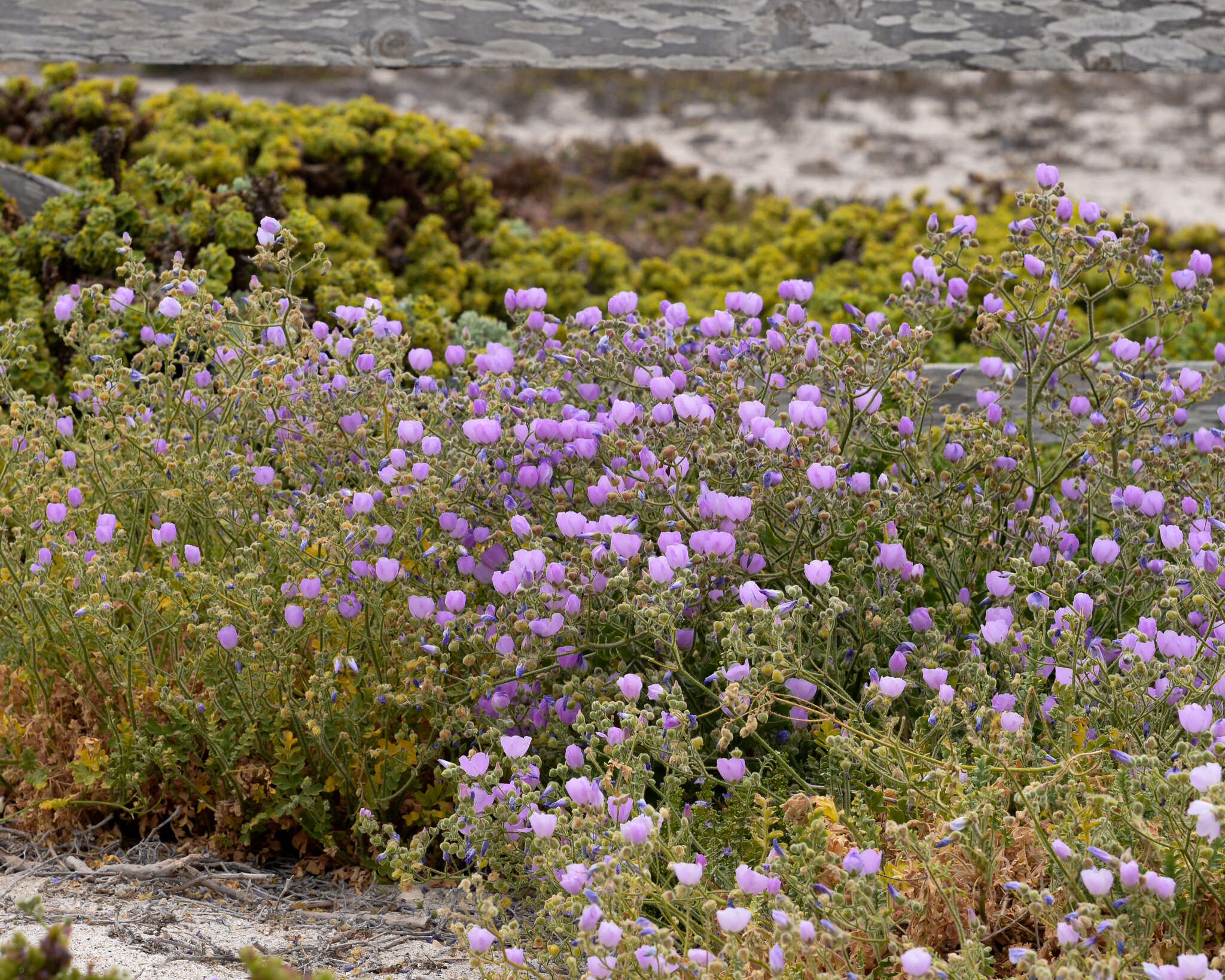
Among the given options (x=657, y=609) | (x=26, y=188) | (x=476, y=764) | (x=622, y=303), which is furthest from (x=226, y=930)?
(x=26, y=188)

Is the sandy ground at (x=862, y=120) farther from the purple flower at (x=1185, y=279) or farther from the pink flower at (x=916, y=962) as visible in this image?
the pink flower at (x=916, y=962)

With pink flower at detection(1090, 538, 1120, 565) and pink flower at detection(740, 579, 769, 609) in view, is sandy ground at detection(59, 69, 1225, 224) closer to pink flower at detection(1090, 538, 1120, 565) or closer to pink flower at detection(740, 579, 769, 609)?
pink flower at detection(1090, 538, 1120, 565)

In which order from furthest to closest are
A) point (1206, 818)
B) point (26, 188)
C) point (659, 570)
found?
point (26, 188)
point (659, 570)
point (1206, 818)

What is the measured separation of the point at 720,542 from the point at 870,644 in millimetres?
477

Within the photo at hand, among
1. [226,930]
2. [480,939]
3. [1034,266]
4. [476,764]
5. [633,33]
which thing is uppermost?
[633,33]

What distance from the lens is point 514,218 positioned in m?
7.32

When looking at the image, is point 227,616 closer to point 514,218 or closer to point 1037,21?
point 1037,21

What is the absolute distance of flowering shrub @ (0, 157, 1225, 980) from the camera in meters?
2.01

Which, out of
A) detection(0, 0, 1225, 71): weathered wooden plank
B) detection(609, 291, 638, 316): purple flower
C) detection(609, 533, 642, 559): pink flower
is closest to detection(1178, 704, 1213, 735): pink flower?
detection(609, 533, 642, 559): pink flower

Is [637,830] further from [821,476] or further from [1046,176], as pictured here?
[1046,176]

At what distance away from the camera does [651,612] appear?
80.1 inches

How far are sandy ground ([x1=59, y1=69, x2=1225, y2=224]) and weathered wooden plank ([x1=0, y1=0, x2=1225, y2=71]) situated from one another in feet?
23.3

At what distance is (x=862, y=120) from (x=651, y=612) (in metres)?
13.8

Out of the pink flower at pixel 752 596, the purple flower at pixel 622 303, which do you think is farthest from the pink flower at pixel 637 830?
the purple flower at pixel 622 303
